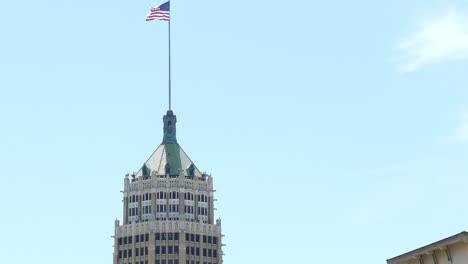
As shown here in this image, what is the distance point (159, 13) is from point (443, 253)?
12952cm

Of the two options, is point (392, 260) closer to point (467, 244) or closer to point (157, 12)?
point (467, 244)

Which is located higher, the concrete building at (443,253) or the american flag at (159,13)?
the american flag at (159,13)

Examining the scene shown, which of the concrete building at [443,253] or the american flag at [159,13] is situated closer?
the concrete building at [443,253]

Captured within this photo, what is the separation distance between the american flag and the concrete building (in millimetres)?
123407

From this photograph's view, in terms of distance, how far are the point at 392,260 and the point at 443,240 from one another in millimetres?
6699

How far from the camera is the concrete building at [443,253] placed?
6462 cm

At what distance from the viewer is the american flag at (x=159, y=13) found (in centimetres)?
18712

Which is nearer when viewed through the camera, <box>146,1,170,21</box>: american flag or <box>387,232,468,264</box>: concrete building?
<box>387,232,468,264</box>: concrete building

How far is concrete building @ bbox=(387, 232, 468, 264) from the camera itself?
6462cm

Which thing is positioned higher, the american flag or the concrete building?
the american flag

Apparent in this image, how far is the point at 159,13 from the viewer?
190 m

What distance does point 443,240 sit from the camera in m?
65.3

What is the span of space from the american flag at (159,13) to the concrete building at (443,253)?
123 metres

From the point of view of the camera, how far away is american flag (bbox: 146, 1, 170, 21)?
187m
